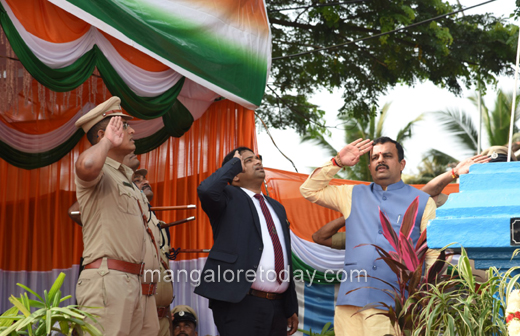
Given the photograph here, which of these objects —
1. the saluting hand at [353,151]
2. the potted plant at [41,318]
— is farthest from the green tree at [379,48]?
the potted plant at [41,318]

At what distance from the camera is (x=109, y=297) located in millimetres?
3105

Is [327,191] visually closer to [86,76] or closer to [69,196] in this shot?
[86,76]

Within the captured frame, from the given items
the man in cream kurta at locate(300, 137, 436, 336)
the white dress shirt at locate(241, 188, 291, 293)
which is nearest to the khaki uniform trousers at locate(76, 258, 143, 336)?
the white dress shirt at locate(241, 188, 291, 293)

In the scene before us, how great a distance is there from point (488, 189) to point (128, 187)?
1.95 m

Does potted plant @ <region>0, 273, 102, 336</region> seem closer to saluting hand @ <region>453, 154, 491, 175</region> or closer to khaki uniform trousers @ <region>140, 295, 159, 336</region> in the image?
khaki uniform trousers @ <region>140, 295, 159, 336</region>

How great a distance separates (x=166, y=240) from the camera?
507 centimetres

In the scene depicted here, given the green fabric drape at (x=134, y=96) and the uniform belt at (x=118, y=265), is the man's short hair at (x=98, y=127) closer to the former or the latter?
the green fabric drape at (x=134, y=96)

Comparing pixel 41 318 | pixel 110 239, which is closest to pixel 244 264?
pixel 110 239

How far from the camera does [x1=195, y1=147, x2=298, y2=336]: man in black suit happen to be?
12.1 ft

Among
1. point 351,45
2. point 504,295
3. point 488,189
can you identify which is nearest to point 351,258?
point 488,189

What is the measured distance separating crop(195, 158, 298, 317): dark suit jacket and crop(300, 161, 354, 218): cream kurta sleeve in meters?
0.45

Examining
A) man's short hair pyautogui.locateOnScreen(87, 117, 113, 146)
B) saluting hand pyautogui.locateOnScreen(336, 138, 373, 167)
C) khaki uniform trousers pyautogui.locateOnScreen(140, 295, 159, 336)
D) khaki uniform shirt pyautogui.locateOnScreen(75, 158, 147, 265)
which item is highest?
man's short hair pyautogui.locateOnScreen(87, 117, 113, 146)

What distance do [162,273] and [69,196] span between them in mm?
1245

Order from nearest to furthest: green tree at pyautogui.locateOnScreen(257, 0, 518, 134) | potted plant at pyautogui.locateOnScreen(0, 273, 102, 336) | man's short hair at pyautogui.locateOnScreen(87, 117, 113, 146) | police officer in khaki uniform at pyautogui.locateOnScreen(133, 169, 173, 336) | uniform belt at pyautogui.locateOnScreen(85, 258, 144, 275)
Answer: potted plant at pyautogui.locateOnScreen(0, 273, 102, 336), uniform belt at pyautogui.locateOnScreen(85, 258, 144, 275), man's short hair at pyautogui.locateOnScreen(87, 117, 113, 146), police officer in khaki uniform at pyautogui.locateOnScreen(133, 169, 173, 336), green tree at pyautogui.locateOnScreen(257, 0, 518, 134)
